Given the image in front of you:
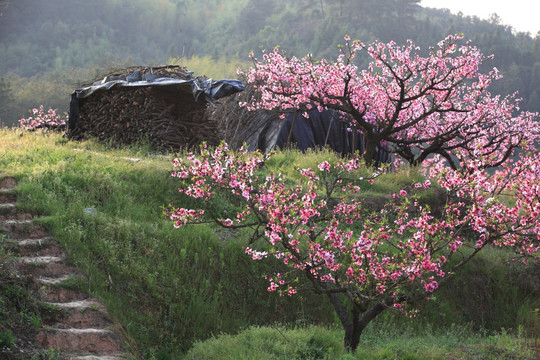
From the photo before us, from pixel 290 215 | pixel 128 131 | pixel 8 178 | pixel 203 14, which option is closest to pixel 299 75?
pixel 128 131

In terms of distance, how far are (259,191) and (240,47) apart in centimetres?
Answer: 6068

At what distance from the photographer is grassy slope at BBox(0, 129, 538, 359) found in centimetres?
720

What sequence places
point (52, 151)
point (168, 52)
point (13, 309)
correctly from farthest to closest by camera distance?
point (168, 52), point (52, 151), point (13, 309)

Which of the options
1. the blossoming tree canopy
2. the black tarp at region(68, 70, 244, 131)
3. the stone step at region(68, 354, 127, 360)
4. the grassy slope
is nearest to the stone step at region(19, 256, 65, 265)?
the grassy slope

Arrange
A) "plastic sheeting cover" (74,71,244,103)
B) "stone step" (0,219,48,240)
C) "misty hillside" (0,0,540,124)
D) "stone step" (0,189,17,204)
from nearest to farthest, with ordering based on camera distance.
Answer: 1. "stone step" (0,219,48,240)
2. "stone step" (0,189,17,204)
3. "plastic sheeting cover" (74,71,244,103)
4. "misty hillside" (0,0,540,124)

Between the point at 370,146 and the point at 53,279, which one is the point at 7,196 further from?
the point at 370,146

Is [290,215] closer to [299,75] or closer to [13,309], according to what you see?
[13,309]

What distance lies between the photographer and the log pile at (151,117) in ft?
47.3

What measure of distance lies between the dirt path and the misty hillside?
37.1 meters

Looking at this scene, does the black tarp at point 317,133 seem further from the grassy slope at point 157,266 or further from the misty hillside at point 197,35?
the misty hillside at point 197,35

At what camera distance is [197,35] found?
72.9m

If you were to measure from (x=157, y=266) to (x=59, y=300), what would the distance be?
5.20 ft

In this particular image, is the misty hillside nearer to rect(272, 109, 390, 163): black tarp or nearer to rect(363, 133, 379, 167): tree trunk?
rect(272, 109, 390, 163): black tarp

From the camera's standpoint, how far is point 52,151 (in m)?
11.3
